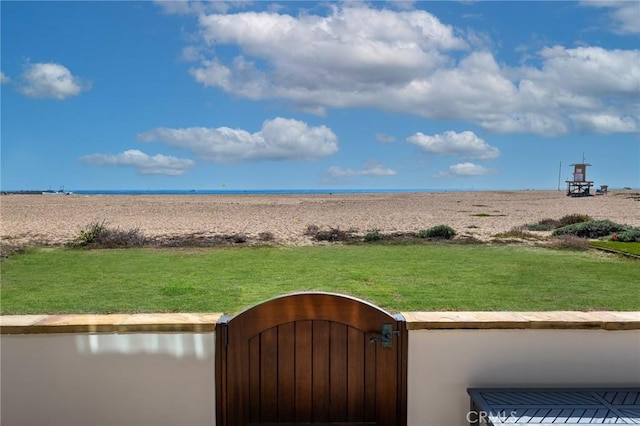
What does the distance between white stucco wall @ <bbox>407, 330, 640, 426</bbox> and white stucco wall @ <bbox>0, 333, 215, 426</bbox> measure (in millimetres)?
815

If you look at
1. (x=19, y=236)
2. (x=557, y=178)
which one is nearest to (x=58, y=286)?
(x=19, y=236)

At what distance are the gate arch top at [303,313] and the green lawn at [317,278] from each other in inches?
117

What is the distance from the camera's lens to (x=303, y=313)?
176cm

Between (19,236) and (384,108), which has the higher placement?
(384,108)

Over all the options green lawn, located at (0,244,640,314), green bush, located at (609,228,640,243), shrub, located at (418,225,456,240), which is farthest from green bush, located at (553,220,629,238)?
shrub, located at (418,225,456,240)

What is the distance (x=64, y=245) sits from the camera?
1015 centimetres

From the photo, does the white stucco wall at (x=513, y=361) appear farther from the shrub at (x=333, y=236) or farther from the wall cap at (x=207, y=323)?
the shrub at (x=333, y=236)

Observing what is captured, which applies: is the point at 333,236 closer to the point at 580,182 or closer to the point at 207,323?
the point at 207,323

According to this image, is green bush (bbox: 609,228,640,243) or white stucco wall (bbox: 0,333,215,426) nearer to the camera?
white stucco wall (bbox: 0,333,215,426)

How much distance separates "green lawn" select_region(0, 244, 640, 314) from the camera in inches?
201

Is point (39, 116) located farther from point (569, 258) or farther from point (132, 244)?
point (569, 258)

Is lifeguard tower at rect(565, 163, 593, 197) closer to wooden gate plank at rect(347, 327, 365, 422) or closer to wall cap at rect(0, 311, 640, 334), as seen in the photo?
wall cap at rect(0, 311, 640, 334)

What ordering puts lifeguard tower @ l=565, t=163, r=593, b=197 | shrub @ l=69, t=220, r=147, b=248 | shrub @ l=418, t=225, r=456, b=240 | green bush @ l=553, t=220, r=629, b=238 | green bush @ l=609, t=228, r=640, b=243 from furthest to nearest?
1. lifeguard tower @ l=565, t=163, r=593, b=197
2. shrub @ l=418, t=225, r=456, b=240
3. green bush @ l=553, t=220, r=629, b=238
4. shrub @ l=69, t=220, r=147, b=248
5. green bush @ l=609, t=228, r=640, b=243

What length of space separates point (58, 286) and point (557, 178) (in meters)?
37.5
